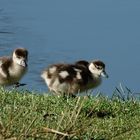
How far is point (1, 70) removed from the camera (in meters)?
7.63

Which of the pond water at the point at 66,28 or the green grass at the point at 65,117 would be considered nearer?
the green grass at the point at 65,117

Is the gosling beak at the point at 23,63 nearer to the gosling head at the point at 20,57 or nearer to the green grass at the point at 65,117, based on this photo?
the gosling head at the point at 20,57

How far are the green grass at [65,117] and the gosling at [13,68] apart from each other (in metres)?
1.49

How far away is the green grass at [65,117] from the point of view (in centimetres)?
413

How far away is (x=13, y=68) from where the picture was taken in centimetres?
771

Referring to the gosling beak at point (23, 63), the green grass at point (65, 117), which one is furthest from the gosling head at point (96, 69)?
the green grass at point (65, 117)

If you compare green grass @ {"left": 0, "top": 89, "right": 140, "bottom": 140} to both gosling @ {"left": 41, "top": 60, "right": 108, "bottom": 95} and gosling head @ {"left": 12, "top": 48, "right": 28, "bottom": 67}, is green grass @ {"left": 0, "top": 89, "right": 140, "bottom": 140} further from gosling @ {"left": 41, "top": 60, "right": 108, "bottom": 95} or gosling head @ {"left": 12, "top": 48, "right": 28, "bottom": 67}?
gosling head @ {"left": 12, "top": 48, "right": 28, "bottom": 67}

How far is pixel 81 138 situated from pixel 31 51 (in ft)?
36.3

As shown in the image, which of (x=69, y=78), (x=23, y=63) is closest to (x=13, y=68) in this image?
(x=23, y=63)

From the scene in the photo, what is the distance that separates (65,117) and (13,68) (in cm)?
313

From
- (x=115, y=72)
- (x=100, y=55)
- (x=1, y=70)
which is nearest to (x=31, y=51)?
(x=100, y=55)

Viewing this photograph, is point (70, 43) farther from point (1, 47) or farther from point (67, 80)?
point (67, 80)

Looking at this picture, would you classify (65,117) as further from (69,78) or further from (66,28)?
(66,28)

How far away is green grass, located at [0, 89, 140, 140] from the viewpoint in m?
4.13
